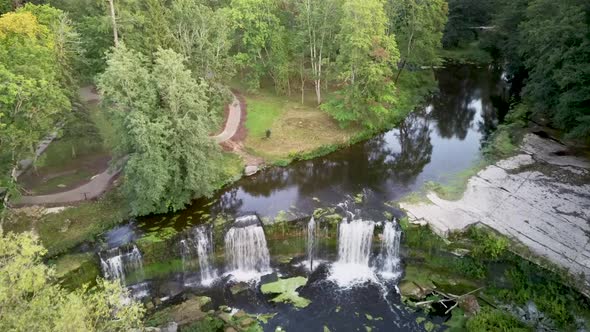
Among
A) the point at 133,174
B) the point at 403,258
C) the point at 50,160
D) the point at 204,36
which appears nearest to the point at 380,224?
the point at 403,258

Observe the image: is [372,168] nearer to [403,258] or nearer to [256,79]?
[403,258]

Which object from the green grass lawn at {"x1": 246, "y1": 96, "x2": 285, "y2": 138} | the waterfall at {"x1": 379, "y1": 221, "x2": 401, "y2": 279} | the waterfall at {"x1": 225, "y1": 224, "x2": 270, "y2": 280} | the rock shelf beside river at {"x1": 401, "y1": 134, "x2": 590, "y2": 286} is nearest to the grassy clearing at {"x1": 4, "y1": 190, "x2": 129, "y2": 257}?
the waterfall at {"x1": 225, "y1": 224, "x2": 270, "y2": 280}

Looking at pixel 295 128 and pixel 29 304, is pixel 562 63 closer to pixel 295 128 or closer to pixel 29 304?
pixel 295 128

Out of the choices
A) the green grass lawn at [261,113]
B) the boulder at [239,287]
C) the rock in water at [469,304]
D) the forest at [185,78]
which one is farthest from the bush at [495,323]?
the green grass lawn at [261,113]

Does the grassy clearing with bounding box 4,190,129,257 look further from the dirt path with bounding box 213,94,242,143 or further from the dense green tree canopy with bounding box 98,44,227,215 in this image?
the dirt path with bounding box 213,94,242,143

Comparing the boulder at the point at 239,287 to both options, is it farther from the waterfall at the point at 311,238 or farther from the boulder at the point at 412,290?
the boulder at the point at 412,290

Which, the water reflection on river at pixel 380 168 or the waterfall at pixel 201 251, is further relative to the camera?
the water reflection on river at pixel 380 168

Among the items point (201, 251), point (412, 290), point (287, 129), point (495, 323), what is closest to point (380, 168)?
point (287, 129)
